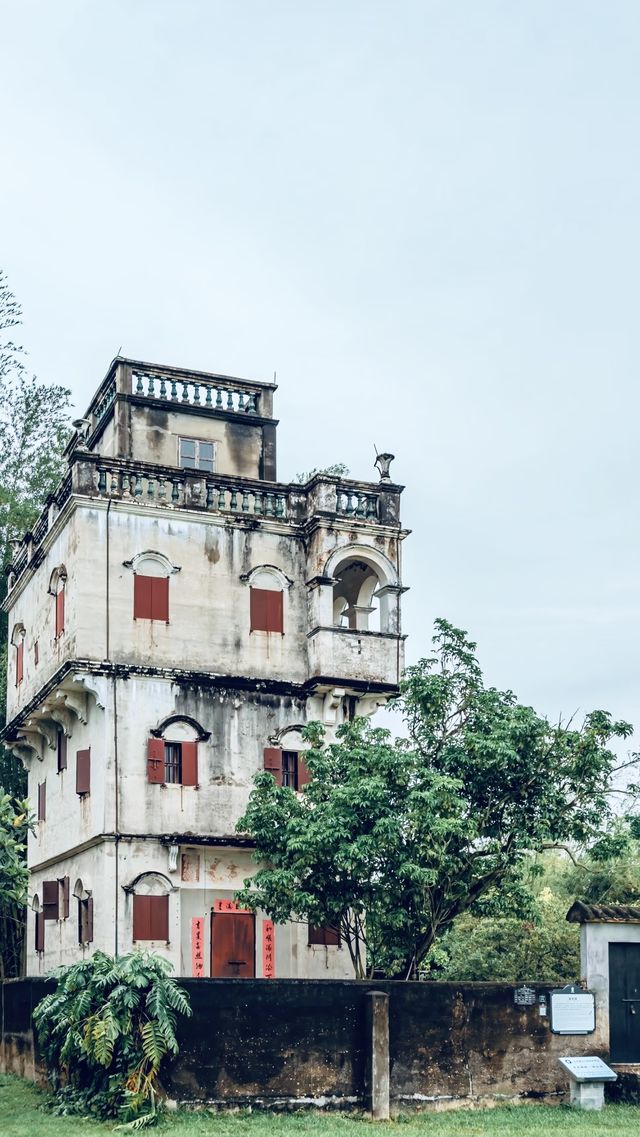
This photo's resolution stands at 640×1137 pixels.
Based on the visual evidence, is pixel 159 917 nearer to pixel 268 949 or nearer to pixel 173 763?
pixel 268 949

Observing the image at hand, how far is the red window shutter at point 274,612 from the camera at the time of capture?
29.3 m

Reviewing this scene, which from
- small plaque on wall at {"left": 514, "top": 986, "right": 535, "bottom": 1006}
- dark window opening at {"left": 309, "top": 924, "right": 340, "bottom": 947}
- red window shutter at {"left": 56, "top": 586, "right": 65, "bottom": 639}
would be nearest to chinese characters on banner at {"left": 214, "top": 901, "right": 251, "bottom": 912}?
dark window opening at {"left": 309, "top": 924, "right": 340, "bottom": 947}

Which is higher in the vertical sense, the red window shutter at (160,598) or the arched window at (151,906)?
the red window shutter at (160,598)

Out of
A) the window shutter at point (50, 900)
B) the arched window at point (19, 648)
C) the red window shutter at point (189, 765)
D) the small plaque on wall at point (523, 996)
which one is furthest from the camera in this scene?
the arched window at point (19, 648)

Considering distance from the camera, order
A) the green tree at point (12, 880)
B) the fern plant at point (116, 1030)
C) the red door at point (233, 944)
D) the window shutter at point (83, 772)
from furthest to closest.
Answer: the window shutter at point (83, 772), the red door at point (233, 944), the green tree at point (12, 880), the fern plant at point (116, 1030)

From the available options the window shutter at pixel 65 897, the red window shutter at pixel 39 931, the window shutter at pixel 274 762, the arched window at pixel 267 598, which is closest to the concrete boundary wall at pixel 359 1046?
the window shutter at pixel 274 762

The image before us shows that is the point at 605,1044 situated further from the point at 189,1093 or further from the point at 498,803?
the point at 189,1093

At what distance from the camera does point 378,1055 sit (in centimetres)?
2072

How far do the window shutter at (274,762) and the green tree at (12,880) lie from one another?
15.6 feet

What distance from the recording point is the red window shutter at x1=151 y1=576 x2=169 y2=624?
2819 cm

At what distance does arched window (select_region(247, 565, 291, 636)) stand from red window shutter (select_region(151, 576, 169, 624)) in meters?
1.84

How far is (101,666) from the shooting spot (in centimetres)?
2725

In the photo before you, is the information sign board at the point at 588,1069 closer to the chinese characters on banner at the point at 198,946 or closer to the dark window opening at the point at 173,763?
the chinese characters on banner at the point at 198,946

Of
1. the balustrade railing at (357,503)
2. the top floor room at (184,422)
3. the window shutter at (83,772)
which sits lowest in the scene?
the window shutter at (83,772)
